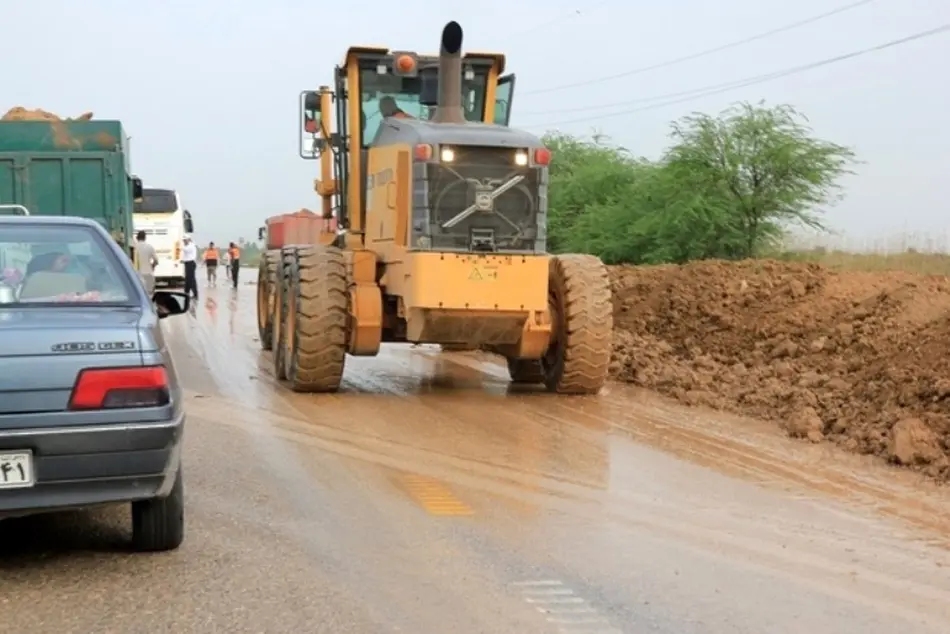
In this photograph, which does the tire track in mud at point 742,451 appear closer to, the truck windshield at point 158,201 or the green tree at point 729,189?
the green tree at point 729,189

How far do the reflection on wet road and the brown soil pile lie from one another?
0.57 meters

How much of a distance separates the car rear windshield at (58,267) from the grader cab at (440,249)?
4944mm

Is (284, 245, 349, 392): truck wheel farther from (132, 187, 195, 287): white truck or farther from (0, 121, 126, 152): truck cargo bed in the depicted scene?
(132, 187, 195, 287): white truck

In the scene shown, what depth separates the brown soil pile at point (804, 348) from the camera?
9.62 metres

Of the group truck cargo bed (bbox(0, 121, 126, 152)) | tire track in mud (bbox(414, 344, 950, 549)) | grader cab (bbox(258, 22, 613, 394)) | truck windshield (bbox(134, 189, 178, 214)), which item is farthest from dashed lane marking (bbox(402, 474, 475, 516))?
truck windshield (bbox(134, 189, 178, 214))

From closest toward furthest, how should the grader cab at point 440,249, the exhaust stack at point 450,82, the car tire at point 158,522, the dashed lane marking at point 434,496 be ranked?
the car tire at point 158,522 → the dashed lane marking at point 434,496 → the grader cab at point 440,249 → the exhaust stack at point 450,82

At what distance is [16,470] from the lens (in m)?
4.92

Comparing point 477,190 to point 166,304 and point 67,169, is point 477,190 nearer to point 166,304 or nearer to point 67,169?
point 166,304

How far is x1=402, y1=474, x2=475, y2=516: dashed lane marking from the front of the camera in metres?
6.93

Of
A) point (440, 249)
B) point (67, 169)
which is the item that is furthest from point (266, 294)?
point (440, 249)

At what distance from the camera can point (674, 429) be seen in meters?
10.1

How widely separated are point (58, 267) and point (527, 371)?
7598 millimetres

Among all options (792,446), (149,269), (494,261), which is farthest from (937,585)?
(149,269)

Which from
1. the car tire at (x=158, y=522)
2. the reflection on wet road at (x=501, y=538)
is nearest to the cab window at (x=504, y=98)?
the reflection on wet road at (x=501, y=538)
